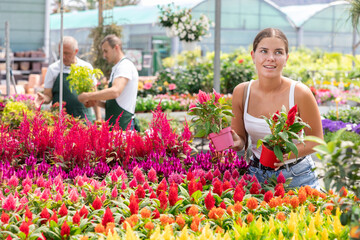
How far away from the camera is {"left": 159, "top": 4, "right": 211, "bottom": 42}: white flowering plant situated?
11.5 m

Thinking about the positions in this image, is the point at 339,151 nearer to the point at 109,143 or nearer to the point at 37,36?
the point at 109,143

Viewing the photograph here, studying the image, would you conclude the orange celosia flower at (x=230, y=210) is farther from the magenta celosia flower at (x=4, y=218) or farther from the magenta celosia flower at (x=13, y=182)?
the magenta celosia flower at (x=13, y=182)

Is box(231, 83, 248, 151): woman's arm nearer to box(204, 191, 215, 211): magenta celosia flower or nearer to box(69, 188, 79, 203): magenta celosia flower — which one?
box(204, 191, 215, 211): magenta celosia flower

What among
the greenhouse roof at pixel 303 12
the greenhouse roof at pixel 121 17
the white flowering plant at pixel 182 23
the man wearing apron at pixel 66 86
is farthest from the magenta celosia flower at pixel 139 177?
the greenhouse roof at pixel 303 12

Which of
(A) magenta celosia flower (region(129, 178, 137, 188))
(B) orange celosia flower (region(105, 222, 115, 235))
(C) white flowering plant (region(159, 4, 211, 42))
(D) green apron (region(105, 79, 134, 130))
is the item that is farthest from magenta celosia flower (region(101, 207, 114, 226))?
(C) white flowering plant (region(159, 4, 211, 42))

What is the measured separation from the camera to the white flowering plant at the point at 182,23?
454 inches

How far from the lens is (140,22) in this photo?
21.3 meters

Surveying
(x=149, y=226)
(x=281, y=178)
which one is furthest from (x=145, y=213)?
(x=281, y=178)

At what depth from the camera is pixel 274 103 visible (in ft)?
8.46

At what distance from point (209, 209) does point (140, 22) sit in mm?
19790

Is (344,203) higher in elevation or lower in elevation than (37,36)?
lower

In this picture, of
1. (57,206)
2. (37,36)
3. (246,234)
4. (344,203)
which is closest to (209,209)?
(246,234)

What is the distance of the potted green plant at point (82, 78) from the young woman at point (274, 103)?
173 centimetres

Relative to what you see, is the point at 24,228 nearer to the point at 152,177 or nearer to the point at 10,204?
the point at 10,204
